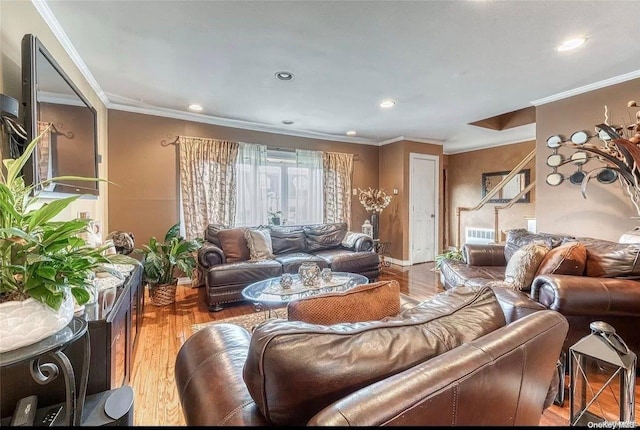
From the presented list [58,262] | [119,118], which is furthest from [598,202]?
[119,118]

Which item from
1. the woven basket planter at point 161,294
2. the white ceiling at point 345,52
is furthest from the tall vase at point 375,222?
the woven basket planter at point 161,294

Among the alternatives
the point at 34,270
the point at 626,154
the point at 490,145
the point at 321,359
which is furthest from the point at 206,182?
the point at 490,145

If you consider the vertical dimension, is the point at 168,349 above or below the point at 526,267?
below

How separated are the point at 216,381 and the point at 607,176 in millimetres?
3973

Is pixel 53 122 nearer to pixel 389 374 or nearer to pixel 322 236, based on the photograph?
pixel 389 374

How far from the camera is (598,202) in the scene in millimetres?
3066

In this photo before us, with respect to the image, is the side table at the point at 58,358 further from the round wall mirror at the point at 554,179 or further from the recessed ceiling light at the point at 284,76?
the round wall mirror at the point at 554,179

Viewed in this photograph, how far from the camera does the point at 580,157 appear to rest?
3.06 metres

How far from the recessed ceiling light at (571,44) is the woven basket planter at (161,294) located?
423cm

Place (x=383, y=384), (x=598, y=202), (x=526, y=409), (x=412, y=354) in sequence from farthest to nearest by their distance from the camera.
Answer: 1. (x=598, y=202)
2. (x=526, y=409)
3. (x=412, y=354)
4. (x=383, y=384)

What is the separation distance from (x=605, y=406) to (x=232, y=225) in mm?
4097

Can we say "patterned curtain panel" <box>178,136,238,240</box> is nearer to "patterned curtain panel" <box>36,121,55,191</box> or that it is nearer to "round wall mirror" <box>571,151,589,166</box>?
Result: "patterned curtain panel" <box>36,121,55,191</box>

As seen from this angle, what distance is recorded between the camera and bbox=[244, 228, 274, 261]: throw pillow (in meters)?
3.61

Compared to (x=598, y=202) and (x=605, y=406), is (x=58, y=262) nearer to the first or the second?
(x=605, y=406)
